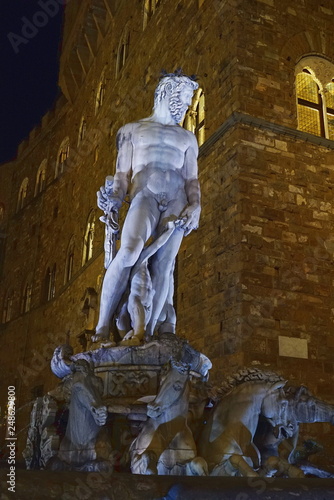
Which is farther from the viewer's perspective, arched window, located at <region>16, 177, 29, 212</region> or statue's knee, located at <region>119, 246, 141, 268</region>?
arched window, located at <region>16, 177, 29, 212</region>

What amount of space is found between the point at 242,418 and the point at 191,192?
7.36 feet

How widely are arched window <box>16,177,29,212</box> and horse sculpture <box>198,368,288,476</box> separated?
24513mm

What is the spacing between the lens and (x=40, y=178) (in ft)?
85.4

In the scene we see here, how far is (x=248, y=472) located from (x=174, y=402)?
56cm

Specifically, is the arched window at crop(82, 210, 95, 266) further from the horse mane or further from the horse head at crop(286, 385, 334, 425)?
the horse head at crop(286, 385, 334, 425)

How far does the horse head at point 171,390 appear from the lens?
3.22 meters

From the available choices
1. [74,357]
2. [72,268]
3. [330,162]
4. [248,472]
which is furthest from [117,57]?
[248,472]

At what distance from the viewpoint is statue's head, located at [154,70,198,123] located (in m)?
5.23

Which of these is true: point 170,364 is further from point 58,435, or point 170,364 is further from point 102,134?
point 102,134

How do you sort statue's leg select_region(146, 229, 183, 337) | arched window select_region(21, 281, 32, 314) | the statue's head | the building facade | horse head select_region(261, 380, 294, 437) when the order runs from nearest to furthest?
horse head select_region(261, 380, 294, 437) < statue's leg select_region(146, 229, 183, 337) < the statue's head < the building facade < arched window select_region(21, 281, 32, 314)

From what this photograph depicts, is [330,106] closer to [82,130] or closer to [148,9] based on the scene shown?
[148,9]

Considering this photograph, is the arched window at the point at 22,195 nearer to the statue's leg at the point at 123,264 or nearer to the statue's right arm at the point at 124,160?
the statue's right arm at the point at 124,160

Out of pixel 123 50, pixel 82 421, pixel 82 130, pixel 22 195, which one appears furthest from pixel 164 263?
pixel 22 195

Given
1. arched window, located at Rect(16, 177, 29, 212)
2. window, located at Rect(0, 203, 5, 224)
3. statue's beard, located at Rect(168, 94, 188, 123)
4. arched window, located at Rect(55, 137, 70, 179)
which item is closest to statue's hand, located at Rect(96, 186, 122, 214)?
statue's beard, located at Rect(168, 94, 188, 123)
